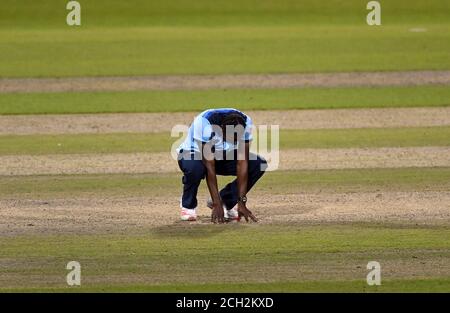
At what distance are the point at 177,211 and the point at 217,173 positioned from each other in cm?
106

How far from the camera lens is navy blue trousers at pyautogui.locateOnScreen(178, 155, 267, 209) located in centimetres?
1527

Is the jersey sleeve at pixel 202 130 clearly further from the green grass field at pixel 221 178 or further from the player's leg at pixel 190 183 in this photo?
the green grass field at pixel 221 178

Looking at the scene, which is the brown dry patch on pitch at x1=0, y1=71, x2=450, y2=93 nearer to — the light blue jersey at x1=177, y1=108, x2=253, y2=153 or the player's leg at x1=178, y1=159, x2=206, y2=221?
→ the player's leg at x1=178, y1=159, x2=206, y2=221

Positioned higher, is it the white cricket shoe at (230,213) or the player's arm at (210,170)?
the player's arm at (210,170)

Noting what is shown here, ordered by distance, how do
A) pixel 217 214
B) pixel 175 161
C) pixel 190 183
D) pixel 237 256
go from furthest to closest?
1. pixel 175 161
2. pixel 190 183
3. pixel 217 214
4. pixel 237 256

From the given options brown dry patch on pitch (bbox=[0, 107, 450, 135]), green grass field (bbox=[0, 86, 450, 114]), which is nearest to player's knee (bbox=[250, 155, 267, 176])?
brown dry patch on pitch (bbox=[0, 107, 450, 135])

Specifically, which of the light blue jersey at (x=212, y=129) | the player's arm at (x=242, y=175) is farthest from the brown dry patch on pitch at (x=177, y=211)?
the light blue jersey at (x=212, y=129)

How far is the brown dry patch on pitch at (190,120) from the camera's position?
23.6 m

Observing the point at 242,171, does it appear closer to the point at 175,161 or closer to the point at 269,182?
the point at 269,182

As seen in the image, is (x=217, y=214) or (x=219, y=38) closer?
(x=217, y=214)

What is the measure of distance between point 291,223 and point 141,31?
72.2 ft

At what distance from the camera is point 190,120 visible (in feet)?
80.6

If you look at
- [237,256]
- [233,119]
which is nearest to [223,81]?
[233,119]

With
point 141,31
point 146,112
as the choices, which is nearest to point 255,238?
point 146,112
